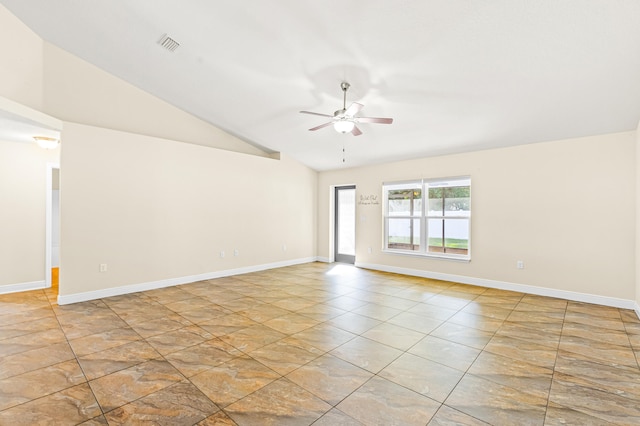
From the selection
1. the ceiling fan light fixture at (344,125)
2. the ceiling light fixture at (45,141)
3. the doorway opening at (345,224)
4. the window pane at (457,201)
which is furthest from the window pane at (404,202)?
the ceiling light fixture at (45,141)

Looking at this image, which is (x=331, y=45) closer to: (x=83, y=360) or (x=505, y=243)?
(x=83, y=360)

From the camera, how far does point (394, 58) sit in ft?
10.6

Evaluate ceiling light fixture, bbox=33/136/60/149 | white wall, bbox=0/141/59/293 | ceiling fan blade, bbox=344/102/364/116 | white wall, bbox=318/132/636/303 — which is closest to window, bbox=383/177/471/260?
white wall, bbox=318/132/636/303

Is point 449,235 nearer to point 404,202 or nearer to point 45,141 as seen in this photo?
point 404,202

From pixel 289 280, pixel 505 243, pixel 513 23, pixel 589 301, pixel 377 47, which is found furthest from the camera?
pixel 289 280

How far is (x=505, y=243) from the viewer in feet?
16.5

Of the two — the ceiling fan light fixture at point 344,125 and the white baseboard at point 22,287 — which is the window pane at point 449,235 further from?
the white baseboard at point 22,287

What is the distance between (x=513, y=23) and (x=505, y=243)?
3.65m

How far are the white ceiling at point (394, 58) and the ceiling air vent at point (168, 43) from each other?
98 mm

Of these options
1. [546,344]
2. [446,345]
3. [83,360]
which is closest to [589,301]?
[546,344]

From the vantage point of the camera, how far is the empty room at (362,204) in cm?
225

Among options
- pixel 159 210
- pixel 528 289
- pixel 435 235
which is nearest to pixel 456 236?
pixel 435 235

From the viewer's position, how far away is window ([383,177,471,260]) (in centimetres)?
566

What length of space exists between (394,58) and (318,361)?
328 centimetres
